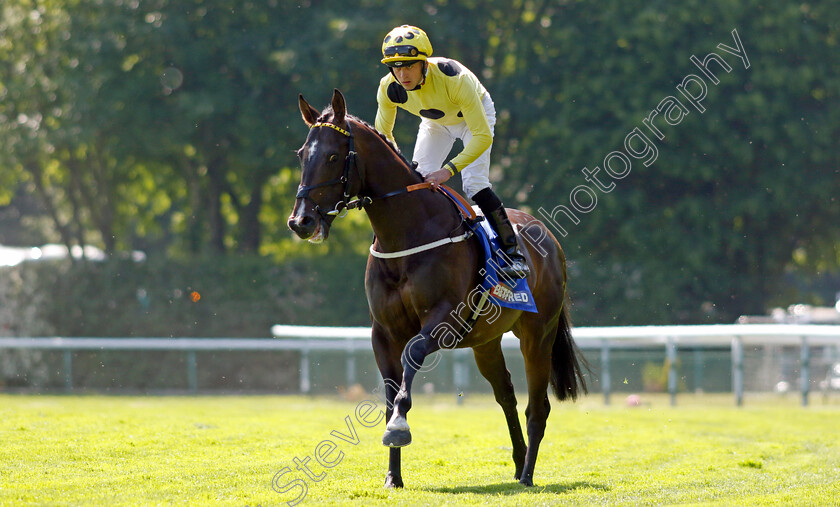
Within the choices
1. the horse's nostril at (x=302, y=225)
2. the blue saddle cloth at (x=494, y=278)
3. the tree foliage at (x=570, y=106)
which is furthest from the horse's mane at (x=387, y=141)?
the tree foliage at (x=570, y=106)

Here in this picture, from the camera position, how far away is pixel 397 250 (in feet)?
20.2

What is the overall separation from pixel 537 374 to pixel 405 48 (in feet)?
8.28

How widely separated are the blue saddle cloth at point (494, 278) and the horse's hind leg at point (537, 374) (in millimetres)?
532

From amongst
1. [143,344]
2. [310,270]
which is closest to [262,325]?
[310,270]

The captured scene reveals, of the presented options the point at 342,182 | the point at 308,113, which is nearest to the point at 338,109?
the point at 308,113

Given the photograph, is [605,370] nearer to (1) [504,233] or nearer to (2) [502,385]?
(2) [502,385]

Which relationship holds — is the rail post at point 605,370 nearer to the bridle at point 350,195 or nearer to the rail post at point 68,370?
the bridle at point 350,195

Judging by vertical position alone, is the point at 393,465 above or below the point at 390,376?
below

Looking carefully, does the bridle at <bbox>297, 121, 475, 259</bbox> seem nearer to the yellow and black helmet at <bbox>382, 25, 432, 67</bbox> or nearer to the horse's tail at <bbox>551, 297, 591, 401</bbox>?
the yellow and black helmet at <bbox>382, 25, 432, 67</bbox>

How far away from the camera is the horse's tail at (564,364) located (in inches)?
Result: 307

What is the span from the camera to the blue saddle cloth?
6508 mm

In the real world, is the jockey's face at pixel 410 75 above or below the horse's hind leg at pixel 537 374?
above

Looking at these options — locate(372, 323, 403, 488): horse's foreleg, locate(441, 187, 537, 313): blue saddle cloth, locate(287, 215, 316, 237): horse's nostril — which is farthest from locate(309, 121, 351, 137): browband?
locate(372, 323, 403, 488): horse's foreleg

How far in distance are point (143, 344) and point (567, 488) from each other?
1218 cm
